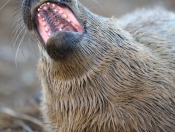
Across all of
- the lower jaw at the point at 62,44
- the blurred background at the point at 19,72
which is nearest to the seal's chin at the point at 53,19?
the lower jaw at the point at 62,44

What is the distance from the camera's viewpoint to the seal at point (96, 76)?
3.39 metres

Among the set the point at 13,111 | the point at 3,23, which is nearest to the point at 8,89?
the point at 13,111

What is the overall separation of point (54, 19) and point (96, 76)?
0.49 meters

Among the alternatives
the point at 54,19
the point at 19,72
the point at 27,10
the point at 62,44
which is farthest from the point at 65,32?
the point at 19,72

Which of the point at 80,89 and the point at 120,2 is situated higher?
the point at 120,2

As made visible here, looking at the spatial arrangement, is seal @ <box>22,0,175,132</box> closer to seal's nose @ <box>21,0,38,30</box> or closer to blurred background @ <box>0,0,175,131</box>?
seal's nose @ <box>21,0,38,30</box>

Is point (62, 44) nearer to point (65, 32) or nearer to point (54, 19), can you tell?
point (65, 32)

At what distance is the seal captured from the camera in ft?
11.1

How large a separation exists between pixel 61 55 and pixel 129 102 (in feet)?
2.02

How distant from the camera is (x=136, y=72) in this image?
3619 millimetres

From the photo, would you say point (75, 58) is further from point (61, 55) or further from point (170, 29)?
point (170, 29)

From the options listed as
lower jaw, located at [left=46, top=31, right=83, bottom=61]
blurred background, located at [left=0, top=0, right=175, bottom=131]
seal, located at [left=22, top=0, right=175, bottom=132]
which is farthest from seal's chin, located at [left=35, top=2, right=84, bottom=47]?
blurred background, located at [left=0, top=0, right=175, bottom=131]

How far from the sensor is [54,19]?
339 cm

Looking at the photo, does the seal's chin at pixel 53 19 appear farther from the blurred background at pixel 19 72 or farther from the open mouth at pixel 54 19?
the blurred background at pixel 19 72
